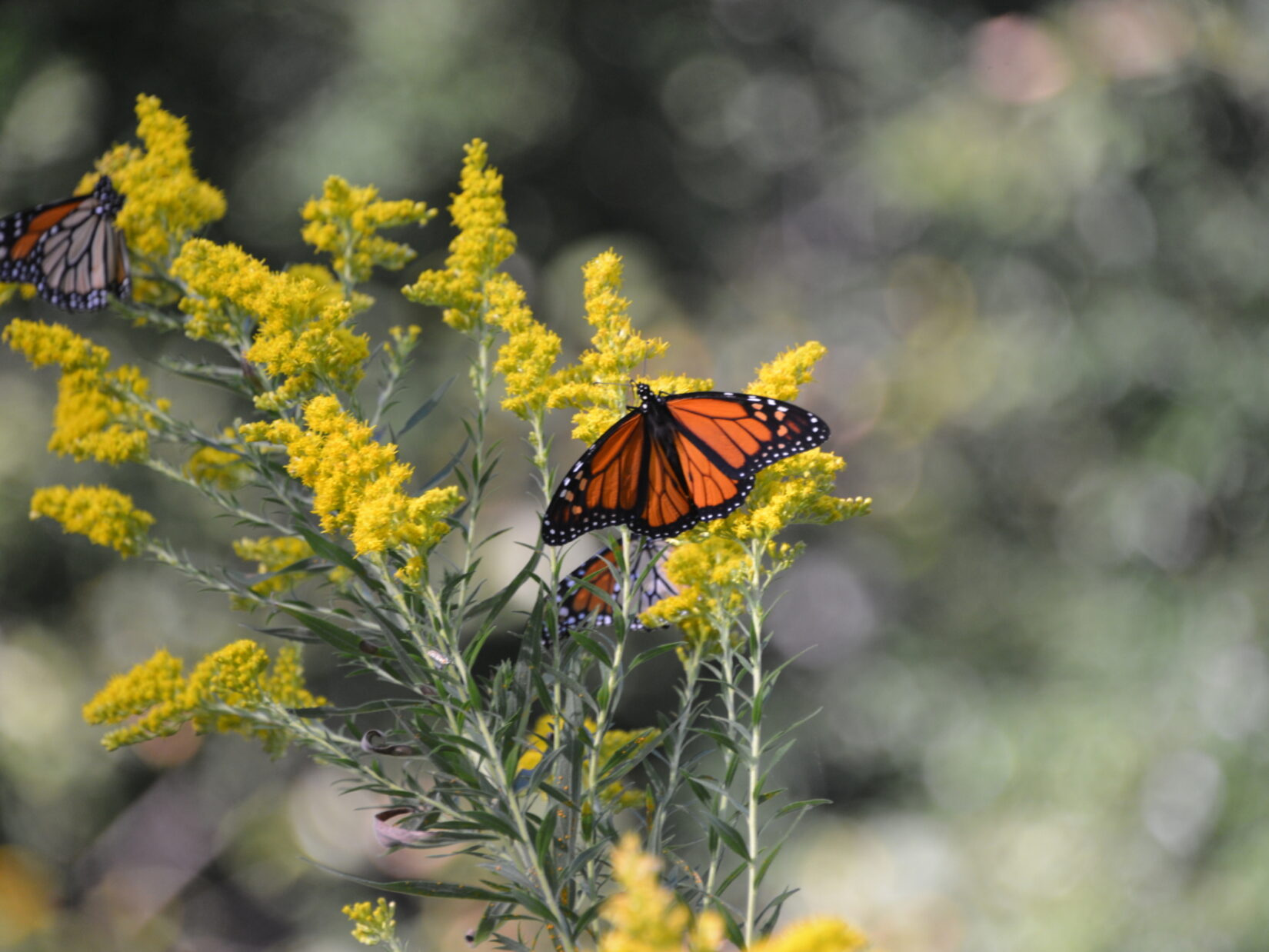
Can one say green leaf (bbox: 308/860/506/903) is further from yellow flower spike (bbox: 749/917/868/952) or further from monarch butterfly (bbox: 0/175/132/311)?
monarch butterfly (bbox: 0/175/132/311)

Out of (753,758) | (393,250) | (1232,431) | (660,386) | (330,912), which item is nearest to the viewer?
(753,758)

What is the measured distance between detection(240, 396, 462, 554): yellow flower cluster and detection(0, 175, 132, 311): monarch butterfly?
78 centimetres

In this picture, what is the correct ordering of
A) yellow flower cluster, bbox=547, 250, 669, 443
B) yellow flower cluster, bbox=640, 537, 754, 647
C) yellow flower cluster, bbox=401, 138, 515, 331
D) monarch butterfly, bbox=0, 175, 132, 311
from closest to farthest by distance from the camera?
1. yellow flower cluster, bbox=640, 537, 754, 647
2. yellow flower cluster, bbox=547, 250, 669, 443
3. yellow flower cluster, bbox=401, 138, 515, 331
4. monarch butterfly, bbox=0, 175, 132, 311

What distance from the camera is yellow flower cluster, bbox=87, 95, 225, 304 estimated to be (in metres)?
1.23

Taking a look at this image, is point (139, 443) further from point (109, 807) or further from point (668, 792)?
point (109, 807)

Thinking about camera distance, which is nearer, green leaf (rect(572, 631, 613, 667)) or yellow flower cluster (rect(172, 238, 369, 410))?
green leaf (rect(572, 631, 613, 667))

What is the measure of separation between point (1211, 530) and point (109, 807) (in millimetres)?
4796

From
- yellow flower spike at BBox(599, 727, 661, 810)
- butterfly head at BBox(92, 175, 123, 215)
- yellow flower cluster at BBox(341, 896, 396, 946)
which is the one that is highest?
butterfly head at BBox(92, 175, 123, 215)

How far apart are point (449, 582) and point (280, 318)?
1.07 ft

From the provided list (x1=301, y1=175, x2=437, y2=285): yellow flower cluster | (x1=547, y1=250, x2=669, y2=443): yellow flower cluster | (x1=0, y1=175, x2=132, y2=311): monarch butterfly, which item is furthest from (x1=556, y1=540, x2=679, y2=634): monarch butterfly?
(x1=0, y1=175, x2=132, y2=311): monarch butterfly

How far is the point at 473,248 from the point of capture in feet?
3.58

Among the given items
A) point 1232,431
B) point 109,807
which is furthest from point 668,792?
point 109,807

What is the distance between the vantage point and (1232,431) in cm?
356

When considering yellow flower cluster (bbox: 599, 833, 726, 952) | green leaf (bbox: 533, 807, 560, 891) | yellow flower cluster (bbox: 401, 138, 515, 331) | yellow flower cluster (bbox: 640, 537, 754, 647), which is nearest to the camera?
yellow flower cluster (bbox: 599, 833, 726, 952)
